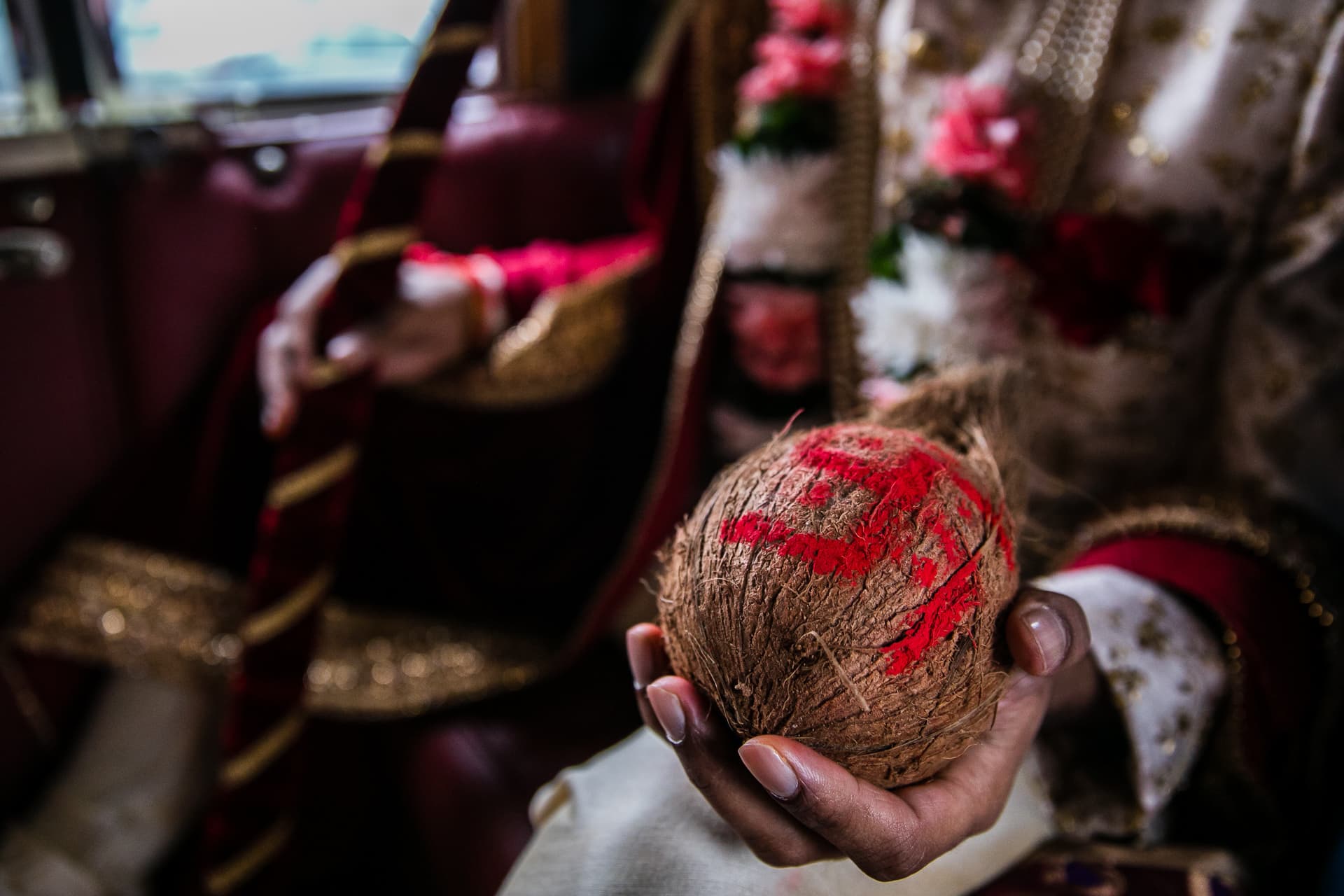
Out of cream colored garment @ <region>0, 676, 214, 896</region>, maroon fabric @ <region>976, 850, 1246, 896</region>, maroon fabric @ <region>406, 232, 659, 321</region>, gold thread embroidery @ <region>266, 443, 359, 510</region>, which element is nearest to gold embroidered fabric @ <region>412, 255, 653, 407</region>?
maroon fabric @ <region>406, 232, 659, 321</region>

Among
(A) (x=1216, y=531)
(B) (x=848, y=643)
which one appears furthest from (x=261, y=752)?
(A) (x=1216, y=531)

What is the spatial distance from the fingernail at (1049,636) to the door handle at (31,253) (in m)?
1.03

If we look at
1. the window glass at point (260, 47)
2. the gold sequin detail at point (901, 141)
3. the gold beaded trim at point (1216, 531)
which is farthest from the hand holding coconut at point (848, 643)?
the window glass at point (260, 47)

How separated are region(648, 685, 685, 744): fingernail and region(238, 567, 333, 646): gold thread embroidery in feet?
2.03

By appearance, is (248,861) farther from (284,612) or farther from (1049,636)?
(1049,636)

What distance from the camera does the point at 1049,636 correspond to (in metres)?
0.37

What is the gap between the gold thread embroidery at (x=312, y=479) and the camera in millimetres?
850

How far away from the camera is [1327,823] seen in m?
0.64

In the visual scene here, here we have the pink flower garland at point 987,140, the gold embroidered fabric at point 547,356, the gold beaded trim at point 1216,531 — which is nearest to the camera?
the gold beaded trim at point 1216,531

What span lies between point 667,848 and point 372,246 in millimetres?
650

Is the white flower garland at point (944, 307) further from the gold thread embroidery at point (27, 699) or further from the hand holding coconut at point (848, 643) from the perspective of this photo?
the gold thread embroidery at point (27, 699)

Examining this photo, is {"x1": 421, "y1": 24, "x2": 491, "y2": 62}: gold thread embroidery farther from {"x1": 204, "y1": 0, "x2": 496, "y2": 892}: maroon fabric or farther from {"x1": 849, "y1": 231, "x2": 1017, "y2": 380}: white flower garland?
{"x1": 849, "y1": 231, "x2": 1017, "y2": 380}: white flower garland

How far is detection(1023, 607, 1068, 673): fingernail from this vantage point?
0.37 m

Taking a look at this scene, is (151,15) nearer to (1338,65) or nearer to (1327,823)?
(1338,65)
